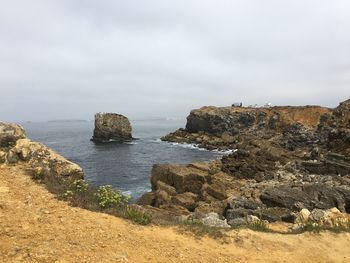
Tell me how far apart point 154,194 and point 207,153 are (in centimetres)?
3955

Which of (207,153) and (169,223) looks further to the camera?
(207,153)

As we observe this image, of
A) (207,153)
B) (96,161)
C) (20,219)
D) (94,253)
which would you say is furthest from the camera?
(207,153)

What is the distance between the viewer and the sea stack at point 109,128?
92.0 metres

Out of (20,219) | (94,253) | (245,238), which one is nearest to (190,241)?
(245,238)

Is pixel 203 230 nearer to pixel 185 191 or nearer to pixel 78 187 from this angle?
pixel 78 187

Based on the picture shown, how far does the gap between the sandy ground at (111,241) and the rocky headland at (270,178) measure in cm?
303

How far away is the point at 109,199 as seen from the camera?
1375 centimetres

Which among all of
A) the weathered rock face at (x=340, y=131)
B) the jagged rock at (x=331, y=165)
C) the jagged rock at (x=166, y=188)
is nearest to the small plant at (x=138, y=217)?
the jagged rock at (x=166, y=188)

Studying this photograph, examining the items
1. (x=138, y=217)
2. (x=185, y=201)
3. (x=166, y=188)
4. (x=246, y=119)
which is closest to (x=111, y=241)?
(x=138, y=217)

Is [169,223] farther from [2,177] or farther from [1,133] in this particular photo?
[1,133]

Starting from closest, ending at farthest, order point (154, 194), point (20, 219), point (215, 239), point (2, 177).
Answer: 1. point (20, 219)
2. point (215, 239)
3. point (2, 177)
4. point (154, 194)

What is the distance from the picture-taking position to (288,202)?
2569 cm

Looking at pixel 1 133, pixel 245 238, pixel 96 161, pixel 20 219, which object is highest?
pixel 1 133

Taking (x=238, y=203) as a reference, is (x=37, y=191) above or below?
above
